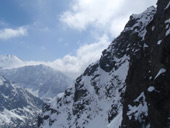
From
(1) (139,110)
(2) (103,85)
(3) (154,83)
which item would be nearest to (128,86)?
(1) (139,110)

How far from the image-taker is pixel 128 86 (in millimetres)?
34094

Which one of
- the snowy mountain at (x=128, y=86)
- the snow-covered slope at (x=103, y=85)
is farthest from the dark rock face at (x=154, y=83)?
the snow-covered slope at (x=103, y=85)

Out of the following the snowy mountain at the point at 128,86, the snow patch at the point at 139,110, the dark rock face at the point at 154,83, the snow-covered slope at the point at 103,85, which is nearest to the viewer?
the dark rock face at the point at 154,83

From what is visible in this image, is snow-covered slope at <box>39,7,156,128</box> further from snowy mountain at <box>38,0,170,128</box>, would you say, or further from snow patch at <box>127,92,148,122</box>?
snow patch at <box>127,92,148,122</box>

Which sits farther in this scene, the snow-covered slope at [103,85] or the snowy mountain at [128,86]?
the snow-covered slope at [103,85]

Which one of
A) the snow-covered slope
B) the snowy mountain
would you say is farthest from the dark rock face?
the snow-covered slope

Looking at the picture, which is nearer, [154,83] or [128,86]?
[154,83]

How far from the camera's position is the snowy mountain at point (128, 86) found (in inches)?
859

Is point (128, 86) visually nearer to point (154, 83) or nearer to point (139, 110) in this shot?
point (139, 110)

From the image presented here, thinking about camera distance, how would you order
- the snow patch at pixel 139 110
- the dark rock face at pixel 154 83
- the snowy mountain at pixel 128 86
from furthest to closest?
the snow patch at pixel 139 110 → the snowy mountain at pixel 128 86 → the dark rock face at pixel 154 83

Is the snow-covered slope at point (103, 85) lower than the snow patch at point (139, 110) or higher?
higher

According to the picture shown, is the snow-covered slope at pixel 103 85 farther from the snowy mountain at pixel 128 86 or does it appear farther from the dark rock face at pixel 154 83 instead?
the dark rock face at pixel 154 83

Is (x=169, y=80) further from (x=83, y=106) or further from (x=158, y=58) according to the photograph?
→ (x=83, y=106)

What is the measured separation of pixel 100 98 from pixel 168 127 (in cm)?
8144
